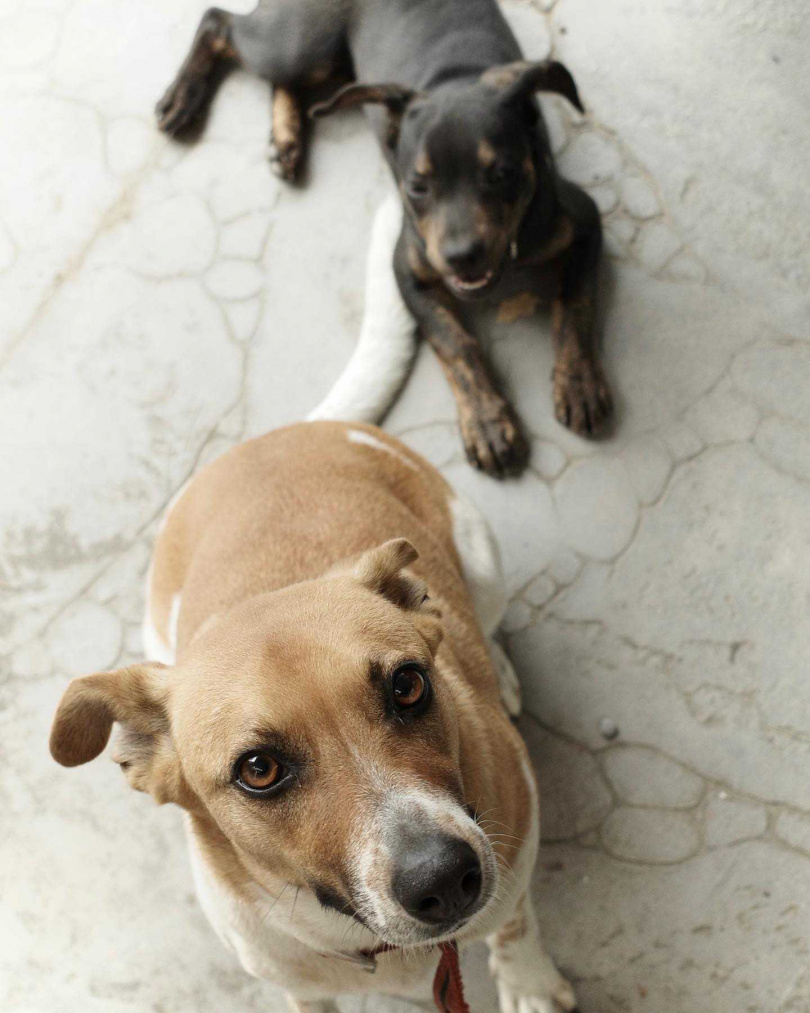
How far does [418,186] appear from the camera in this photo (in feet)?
10.4

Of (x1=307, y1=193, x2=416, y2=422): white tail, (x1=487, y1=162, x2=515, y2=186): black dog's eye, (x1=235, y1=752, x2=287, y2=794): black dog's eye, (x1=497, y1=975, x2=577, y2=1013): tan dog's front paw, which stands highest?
(x1=487, y1=162, x2=515, y2=186): black dog's eye

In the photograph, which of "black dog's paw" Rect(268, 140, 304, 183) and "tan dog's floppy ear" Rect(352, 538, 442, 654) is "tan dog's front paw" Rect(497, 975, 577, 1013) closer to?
"tan dog's floppy ear" Rect(352, 538, 442, 654)

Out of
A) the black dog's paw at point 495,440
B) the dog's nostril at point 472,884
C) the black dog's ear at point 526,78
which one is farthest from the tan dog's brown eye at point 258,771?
the black dog's ear at point 526,78

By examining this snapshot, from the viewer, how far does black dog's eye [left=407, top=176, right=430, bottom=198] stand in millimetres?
3135

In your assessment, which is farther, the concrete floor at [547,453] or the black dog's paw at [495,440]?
the black dog's paw at [495,440]

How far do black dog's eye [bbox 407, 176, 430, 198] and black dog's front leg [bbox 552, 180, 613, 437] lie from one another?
1.84ft

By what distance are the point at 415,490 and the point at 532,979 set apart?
4.81 ft

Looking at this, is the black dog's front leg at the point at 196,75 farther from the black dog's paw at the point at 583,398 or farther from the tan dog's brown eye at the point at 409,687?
the tan dog's brown eye at the point at 409,687

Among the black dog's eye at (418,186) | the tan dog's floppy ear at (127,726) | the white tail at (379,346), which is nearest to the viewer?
the tan dog's floppy ear at (127,726)

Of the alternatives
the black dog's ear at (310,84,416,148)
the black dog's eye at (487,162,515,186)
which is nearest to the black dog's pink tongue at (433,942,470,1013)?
the black dog's eye at (487,162,515,186)

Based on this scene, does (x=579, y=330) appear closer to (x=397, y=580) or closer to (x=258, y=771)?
(x=397, y=580)

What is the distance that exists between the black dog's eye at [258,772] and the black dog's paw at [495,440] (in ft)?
6.30

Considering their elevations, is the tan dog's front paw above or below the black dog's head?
below

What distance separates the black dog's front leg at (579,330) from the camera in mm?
3377
